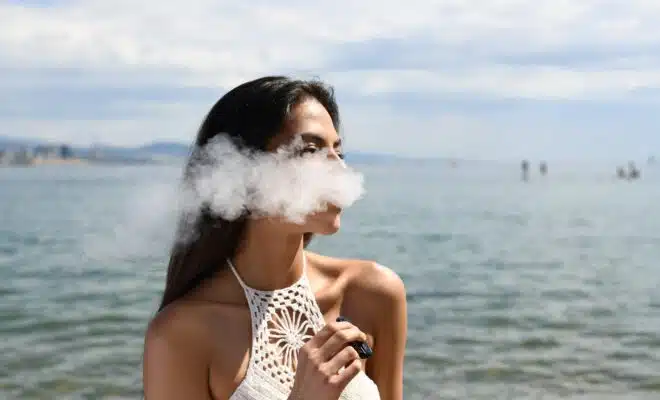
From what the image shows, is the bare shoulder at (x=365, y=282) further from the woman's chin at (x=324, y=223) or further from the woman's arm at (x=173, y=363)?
the woman's arm at (x=173, y=363)

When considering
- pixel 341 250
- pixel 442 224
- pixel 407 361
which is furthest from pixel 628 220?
pixel 407 361

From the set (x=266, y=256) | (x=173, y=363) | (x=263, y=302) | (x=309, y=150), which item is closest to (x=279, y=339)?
(x=263, y=302)

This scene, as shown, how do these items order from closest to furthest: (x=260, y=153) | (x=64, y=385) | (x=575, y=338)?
(x=260, y=153) < (x=64, y=385) < (x=575, y=338)

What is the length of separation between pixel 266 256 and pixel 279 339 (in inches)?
10.2

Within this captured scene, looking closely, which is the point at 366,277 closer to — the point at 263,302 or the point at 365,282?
the point at 365,282

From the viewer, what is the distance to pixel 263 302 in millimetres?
3080

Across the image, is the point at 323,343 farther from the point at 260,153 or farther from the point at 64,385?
the point at 64,385

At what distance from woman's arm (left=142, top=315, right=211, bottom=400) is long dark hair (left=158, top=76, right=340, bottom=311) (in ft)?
0.53

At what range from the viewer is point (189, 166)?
311 cm

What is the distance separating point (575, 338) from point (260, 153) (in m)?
9.15

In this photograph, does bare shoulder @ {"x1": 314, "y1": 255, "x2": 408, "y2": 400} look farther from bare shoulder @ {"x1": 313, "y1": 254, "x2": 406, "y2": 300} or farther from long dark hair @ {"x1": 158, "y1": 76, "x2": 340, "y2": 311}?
long dark hair @ {"x1": 158, "y1": 76, "x2": 340, "y2": 311}

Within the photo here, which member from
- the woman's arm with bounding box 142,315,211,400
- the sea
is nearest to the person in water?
the woman's arm with bounding box 142,315,211,400

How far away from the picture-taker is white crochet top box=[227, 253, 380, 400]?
296 cm

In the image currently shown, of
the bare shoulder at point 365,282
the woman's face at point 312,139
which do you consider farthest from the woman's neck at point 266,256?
the bare shoulder at point 365,282
